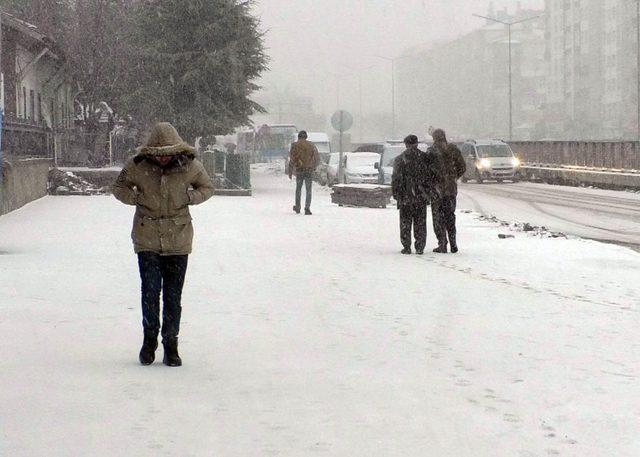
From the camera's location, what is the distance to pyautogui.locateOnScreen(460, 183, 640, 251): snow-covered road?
21283mm

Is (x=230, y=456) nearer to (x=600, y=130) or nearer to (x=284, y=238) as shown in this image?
(x=284, y=238)

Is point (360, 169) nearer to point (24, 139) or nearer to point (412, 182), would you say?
point (24, 139)

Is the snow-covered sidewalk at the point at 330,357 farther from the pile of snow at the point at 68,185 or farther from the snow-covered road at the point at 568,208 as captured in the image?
the pile of snow at the point at 68,185

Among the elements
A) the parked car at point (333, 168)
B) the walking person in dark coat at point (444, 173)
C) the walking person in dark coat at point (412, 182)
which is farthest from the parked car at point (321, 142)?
the walking person in dark coat at point (412, 182)

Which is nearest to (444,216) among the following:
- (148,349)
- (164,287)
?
(164,287)

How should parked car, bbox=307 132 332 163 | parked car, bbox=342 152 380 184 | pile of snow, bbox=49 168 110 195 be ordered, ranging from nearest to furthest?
pile of snow, bbox=49 168 110 195
parked car, bbox=342 152 380 184
parked car, bbox=307 132 332 163

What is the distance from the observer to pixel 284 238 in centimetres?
1836

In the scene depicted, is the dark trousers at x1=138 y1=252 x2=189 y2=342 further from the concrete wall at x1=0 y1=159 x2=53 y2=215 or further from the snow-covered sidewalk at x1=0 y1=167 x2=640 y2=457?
the concrete wall at x1=0 y1=159 x2=53 y2=215

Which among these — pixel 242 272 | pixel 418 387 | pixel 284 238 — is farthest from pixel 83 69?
pixel 418 387

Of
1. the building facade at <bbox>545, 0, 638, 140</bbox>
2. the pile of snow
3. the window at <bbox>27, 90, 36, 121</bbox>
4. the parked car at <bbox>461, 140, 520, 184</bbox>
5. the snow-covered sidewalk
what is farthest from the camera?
the building facade at <bbox>545, 0, 638, 140</bbox>

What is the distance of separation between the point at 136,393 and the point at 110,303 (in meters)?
4.03

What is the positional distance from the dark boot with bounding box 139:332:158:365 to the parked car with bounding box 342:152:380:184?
98.6 ft

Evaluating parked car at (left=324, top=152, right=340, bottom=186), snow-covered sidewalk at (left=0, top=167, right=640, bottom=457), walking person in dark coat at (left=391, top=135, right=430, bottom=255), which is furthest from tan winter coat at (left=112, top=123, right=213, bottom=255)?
parked car at (left=324, top=152, right=340, bottom=186)

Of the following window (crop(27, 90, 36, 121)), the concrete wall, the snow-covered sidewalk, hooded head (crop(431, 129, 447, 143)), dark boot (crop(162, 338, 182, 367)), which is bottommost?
the snow-covered sidewalk
